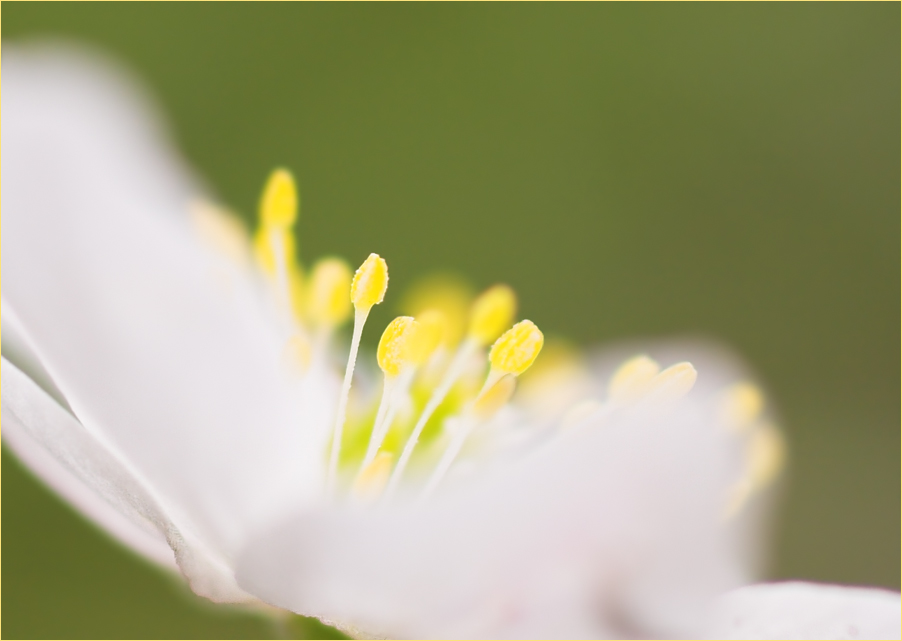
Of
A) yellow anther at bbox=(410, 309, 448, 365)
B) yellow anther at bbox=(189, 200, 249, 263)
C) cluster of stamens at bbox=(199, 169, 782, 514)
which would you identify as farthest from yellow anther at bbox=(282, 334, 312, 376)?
yellow anther at bbox=(189, 200, 249, 263)

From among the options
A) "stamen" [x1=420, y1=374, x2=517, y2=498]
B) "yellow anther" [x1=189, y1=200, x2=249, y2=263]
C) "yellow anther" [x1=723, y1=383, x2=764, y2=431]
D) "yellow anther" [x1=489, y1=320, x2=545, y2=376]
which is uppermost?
"yellow anther" [x1=189, y1=200, x2=249, y2=263]

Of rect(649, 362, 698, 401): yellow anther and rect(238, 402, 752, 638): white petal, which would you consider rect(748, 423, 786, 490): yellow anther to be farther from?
rect(238, 402, 752, 638): white petal

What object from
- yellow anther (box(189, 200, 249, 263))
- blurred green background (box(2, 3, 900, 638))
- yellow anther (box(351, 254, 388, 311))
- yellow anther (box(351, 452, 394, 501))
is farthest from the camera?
blurred green background (box(2, 3, 900, 638))

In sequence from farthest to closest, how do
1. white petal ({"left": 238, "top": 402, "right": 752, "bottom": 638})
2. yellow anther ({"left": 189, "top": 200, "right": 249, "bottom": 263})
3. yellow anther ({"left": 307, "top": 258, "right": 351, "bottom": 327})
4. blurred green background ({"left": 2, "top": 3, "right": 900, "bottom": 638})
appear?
blurred green background ({"left": 2, "top": 3, "right": 900, "bottom": 638}) → yellow anther ({"left": 189, "top": 200, "right": 249, "bottom": 263}) → yellow anther ({"left": 307, "top": 258, "right": 351, "bottom": 327}) → white petal ({"left": 238, "top": 402, "right": 752, "bottom": 638})

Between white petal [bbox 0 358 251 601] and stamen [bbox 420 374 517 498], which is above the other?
stamen [bbox 420 374 517 498]

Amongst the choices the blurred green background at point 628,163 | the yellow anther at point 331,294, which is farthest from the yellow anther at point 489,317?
the blurred green background at point 628,163

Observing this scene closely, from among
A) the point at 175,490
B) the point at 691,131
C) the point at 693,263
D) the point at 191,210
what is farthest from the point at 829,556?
the point at 175,490

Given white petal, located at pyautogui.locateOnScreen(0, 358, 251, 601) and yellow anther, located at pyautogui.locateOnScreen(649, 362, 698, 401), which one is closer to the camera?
white petal, located at pyautogui.locateOnScreen(0, 358, 251, 601)

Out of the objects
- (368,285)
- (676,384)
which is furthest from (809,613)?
(368,285)
